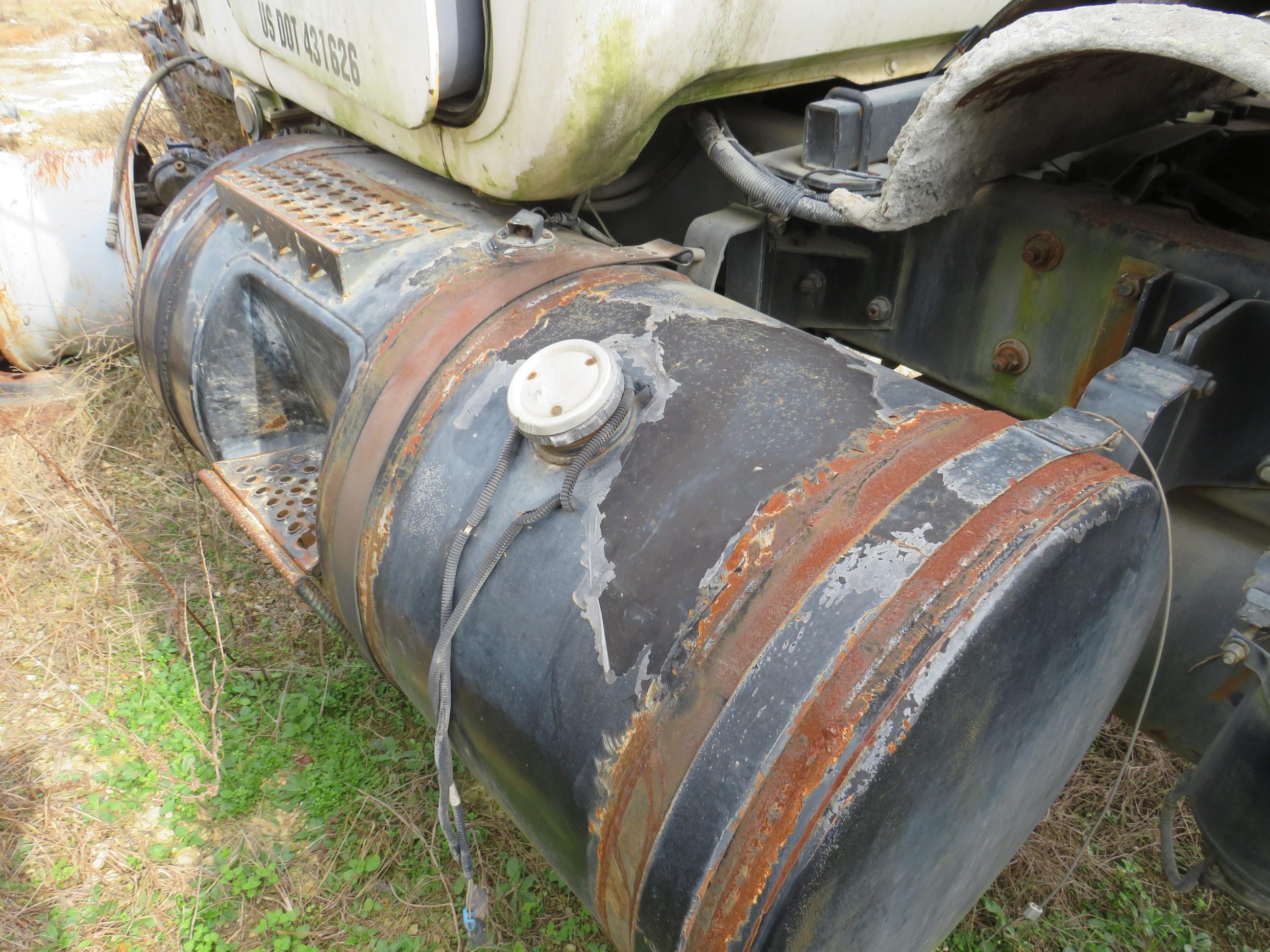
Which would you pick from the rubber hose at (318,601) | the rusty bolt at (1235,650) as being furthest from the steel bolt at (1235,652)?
the rubber hose at (318,601)

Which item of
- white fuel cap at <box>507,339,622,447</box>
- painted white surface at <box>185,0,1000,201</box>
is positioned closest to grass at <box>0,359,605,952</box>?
white fuel cap at <box>507,339,622,447</box>

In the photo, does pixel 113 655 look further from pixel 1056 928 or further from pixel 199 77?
pixel 1056 928

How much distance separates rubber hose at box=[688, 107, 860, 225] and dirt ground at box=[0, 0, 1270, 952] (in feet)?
4.49

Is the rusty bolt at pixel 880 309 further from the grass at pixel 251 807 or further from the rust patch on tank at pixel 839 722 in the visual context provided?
the grass at pixel 251 807

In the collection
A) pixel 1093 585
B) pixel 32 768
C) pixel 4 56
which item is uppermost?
pixel 1093 585

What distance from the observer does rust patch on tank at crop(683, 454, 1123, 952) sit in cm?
86

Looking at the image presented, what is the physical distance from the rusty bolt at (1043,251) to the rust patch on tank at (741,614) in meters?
0.68

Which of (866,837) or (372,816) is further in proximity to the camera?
(372,816)

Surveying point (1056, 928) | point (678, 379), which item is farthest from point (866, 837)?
point (1056, 928)

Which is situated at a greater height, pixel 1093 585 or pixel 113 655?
pixel 1093 585

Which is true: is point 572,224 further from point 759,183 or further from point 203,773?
point 203,773

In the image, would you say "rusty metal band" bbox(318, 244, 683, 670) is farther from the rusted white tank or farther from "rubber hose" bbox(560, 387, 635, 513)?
the rusted white tank

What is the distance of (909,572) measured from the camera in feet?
3.00

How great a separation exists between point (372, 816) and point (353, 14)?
63.0 inches
